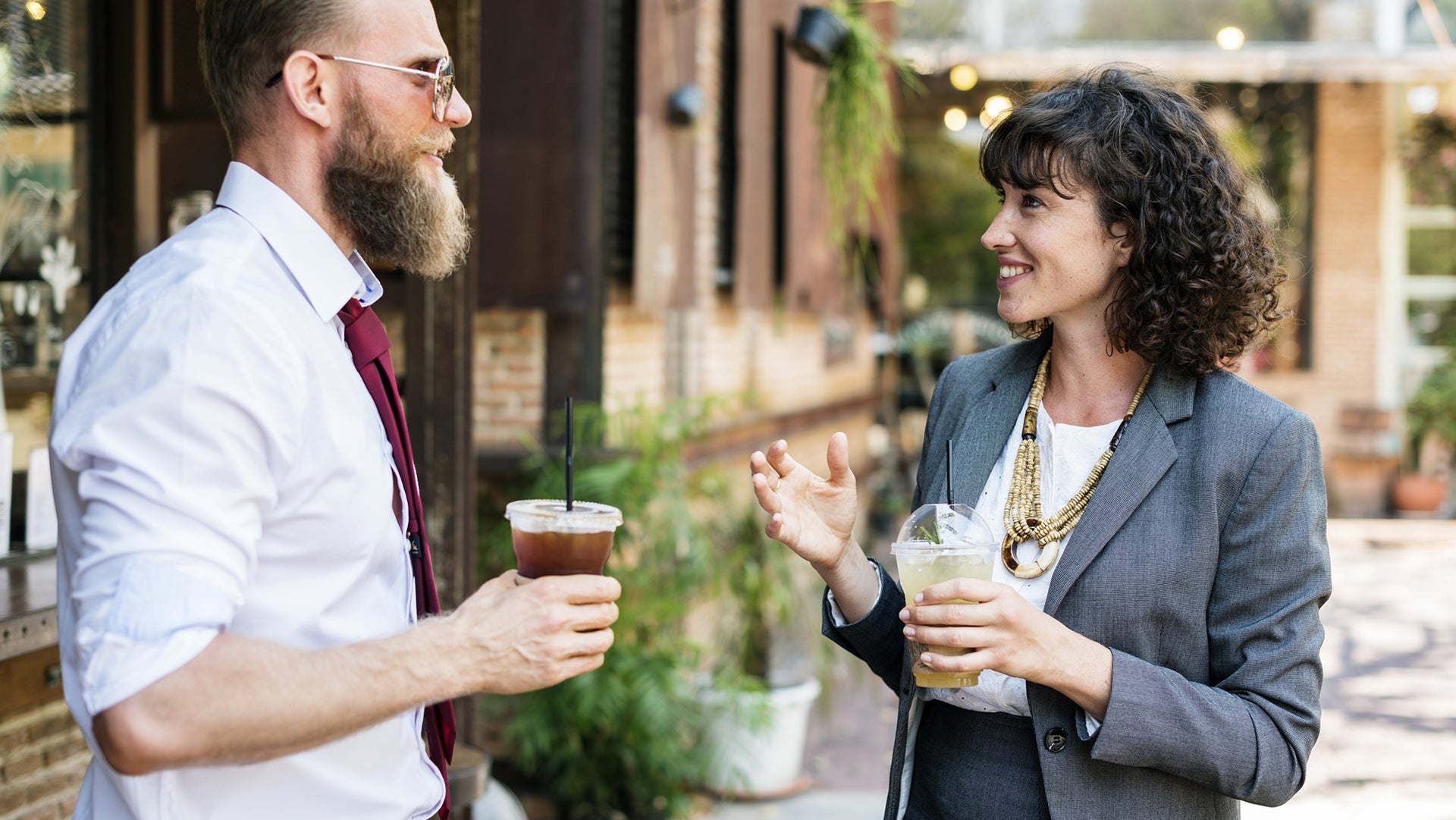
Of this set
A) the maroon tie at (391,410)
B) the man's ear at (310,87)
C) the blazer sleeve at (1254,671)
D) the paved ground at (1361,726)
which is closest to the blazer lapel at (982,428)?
the blazer sleeve at (1254,671)

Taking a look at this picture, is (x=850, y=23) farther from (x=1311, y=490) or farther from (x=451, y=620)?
(x=451, y=620)

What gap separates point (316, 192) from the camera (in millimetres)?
1672

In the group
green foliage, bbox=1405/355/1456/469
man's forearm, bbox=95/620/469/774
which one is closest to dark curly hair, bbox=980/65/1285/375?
man's forearm, bbox=95/620/469/774

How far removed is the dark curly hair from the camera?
197 centimetres

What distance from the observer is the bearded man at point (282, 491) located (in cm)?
129

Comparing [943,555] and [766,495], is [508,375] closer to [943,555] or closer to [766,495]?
[766,495]

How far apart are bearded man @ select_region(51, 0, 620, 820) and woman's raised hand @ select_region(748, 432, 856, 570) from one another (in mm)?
466

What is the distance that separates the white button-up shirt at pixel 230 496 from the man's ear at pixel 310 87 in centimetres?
10

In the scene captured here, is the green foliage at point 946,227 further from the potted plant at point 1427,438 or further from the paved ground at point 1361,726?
the paved ground at point 1361,726

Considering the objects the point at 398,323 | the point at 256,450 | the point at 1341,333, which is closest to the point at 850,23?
the point at 398,323

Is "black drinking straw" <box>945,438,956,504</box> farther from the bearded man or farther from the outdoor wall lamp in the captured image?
the outdoor wall lamp

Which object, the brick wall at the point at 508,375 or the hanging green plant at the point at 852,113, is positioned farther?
the hanging green plant at the point at 852,113

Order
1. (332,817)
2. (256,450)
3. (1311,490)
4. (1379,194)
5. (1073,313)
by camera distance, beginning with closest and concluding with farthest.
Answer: (256,450) → (332,817) → (1311,490) → (1073,313) → (1379,194)

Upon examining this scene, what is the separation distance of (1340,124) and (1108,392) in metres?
13.4
